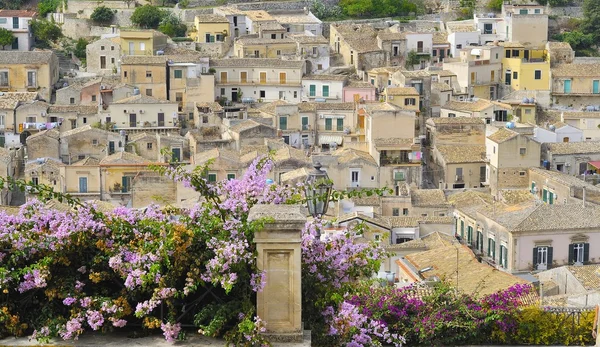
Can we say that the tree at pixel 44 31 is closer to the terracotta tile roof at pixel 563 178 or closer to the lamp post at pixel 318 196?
the terracotta tile roof at pixel 563 178

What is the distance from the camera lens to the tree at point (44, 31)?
5256 cm

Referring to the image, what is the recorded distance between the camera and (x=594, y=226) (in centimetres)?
3066

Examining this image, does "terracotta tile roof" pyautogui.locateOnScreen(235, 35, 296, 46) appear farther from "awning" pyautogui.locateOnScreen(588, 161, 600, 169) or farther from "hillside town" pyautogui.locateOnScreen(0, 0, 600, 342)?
"awning" pyautogui.locateOnScreen(588, 161, 600, 169)

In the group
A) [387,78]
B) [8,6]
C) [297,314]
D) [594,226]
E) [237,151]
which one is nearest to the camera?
[297,314]

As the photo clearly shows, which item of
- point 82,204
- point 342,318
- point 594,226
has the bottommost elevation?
point 594,226

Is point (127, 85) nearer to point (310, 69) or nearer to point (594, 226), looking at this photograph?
point (310, 69)

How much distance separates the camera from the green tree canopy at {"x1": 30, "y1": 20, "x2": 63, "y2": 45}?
52562 mm

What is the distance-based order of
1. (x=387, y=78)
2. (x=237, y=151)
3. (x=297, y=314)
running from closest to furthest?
(x=297, y=314)
(x=237, y=151)
(x=387, y=78)

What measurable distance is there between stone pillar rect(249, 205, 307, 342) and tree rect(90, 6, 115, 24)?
4738 cm

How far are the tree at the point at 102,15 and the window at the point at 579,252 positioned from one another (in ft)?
95.6

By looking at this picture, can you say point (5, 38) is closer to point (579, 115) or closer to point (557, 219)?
point (579, 115)

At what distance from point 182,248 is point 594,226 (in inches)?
894

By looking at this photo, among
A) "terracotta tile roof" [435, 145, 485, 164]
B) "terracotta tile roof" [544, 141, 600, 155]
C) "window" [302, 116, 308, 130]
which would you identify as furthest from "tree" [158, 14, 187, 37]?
"terracotta tile roof" [544, 141, 600, 155]

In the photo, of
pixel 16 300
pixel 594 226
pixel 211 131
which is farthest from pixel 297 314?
pixel 211 131
